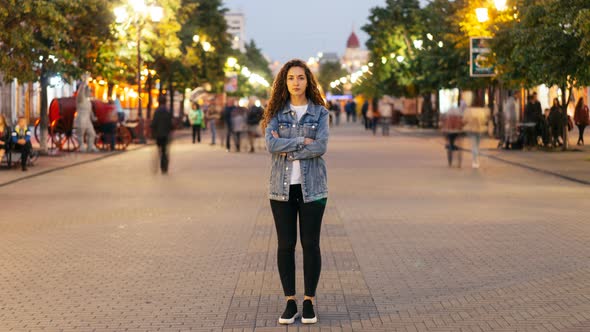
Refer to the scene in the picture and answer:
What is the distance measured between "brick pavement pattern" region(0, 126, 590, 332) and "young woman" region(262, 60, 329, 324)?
0.36m

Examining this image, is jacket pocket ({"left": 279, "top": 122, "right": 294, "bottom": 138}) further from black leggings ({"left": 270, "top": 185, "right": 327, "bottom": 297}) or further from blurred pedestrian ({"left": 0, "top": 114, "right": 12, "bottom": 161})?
blurred pedestrian ({"left": 0, "top": 114, "right": 12, "bottom": 161})

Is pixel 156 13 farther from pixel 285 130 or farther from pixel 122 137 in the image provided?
pixel 285 130

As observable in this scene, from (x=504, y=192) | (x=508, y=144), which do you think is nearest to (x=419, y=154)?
(x=508, y=144)

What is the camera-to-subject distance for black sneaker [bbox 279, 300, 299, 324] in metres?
7.34

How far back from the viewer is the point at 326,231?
503 inches

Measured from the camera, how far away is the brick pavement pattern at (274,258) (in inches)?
301

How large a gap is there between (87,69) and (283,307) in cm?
2523

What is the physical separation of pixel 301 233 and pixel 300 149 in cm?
58

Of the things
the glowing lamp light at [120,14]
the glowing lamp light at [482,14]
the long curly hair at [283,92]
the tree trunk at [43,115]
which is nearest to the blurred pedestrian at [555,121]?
the glowing lamp light at [482,14]

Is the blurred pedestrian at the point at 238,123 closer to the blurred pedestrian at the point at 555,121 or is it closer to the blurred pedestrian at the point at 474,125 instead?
the blurred pedestrian at the point at 555,121

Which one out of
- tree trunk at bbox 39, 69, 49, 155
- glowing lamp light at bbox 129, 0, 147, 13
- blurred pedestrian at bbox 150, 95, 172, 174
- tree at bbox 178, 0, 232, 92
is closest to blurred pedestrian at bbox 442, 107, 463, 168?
blurred pedestrian at bbox 150, 95, 172, 174

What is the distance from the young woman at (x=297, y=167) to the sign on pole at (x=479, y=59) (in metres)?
27.3

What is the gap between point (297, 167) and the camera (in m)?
7.38

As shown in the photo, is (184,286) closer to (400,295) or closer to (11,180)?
(400,295)
